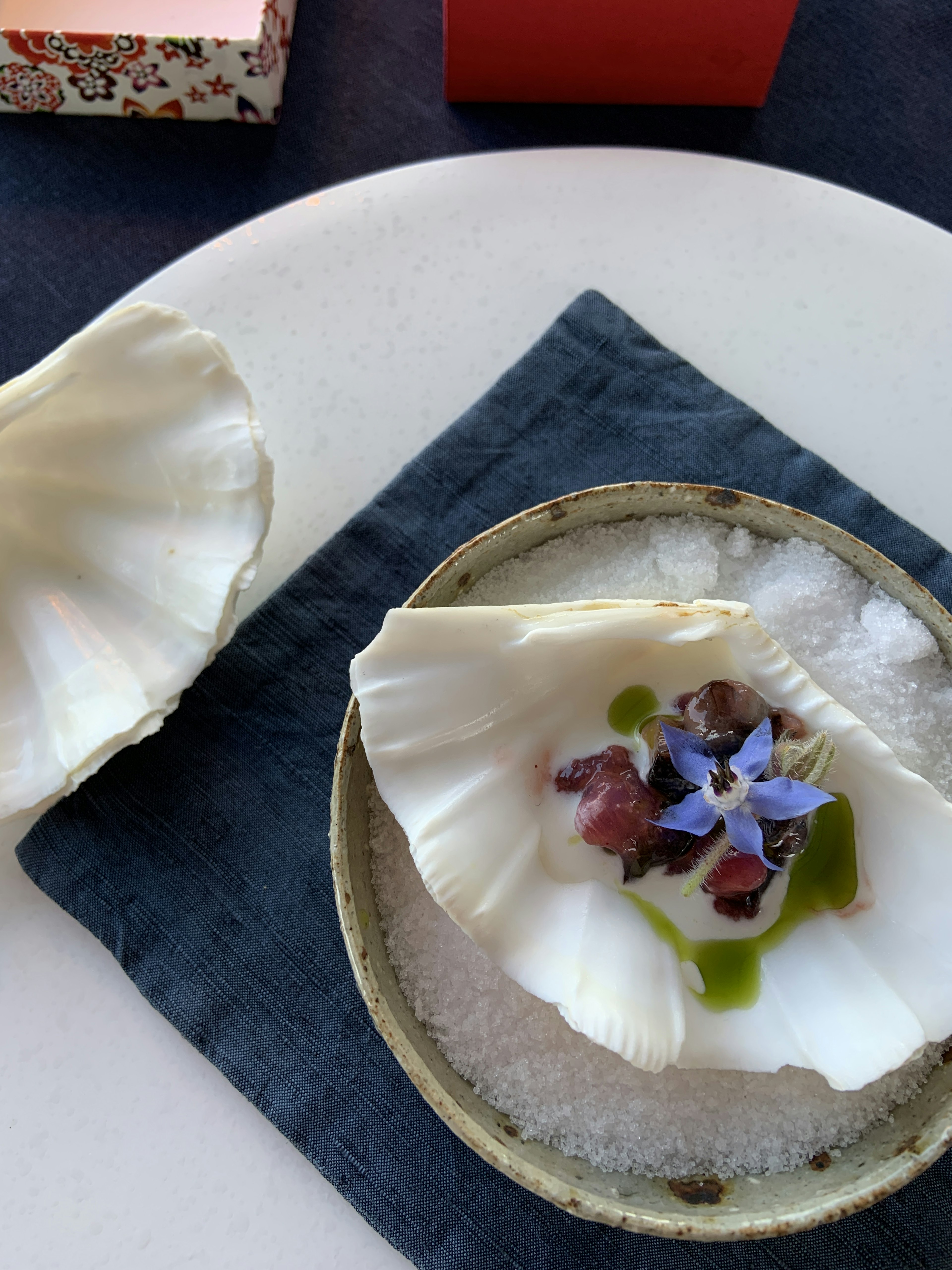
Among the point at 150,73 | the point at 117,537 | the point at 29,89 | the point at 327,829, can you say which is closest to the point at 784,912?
the point at 327,829

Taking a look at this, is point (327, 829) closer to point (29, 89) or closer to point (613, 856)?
point (613, 856)

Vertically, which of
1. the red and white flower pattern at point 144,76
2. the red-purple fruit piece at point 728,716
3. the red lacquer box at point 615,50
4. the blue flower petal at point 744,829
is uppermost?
the red lacquer box at point 615,50

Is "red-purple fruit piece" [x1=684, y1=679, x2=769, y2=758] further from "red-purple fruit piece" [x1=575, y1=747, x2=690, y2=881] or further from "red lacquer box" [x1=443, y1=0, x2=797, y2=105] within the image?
"red lacquer box" [x1=443, y1=0, x2=797, y2=105]

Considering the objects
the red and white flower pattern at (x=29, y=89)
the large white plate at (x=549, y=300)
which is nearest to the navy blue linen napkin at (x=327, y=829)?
the large white plate at (x=549, y=300)

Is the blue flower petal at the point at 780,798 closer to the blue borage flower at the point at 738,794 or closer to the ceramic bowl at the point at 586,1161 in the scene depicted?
the blue borage flower at the point at 738,794

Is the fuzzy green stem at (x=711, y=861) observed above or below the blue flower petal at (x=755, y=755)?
below

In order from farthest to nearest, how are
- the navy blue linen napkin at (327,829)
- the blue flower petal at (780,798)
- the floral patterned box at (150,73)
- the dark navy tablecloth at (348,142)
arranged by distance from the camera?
1. the dark navy tablecloth at (348,142)
2. the floral patterned box at (150,73)
3. the navy blue linen napkin at (327,829)
4. the blue flower petal at (780,798)
